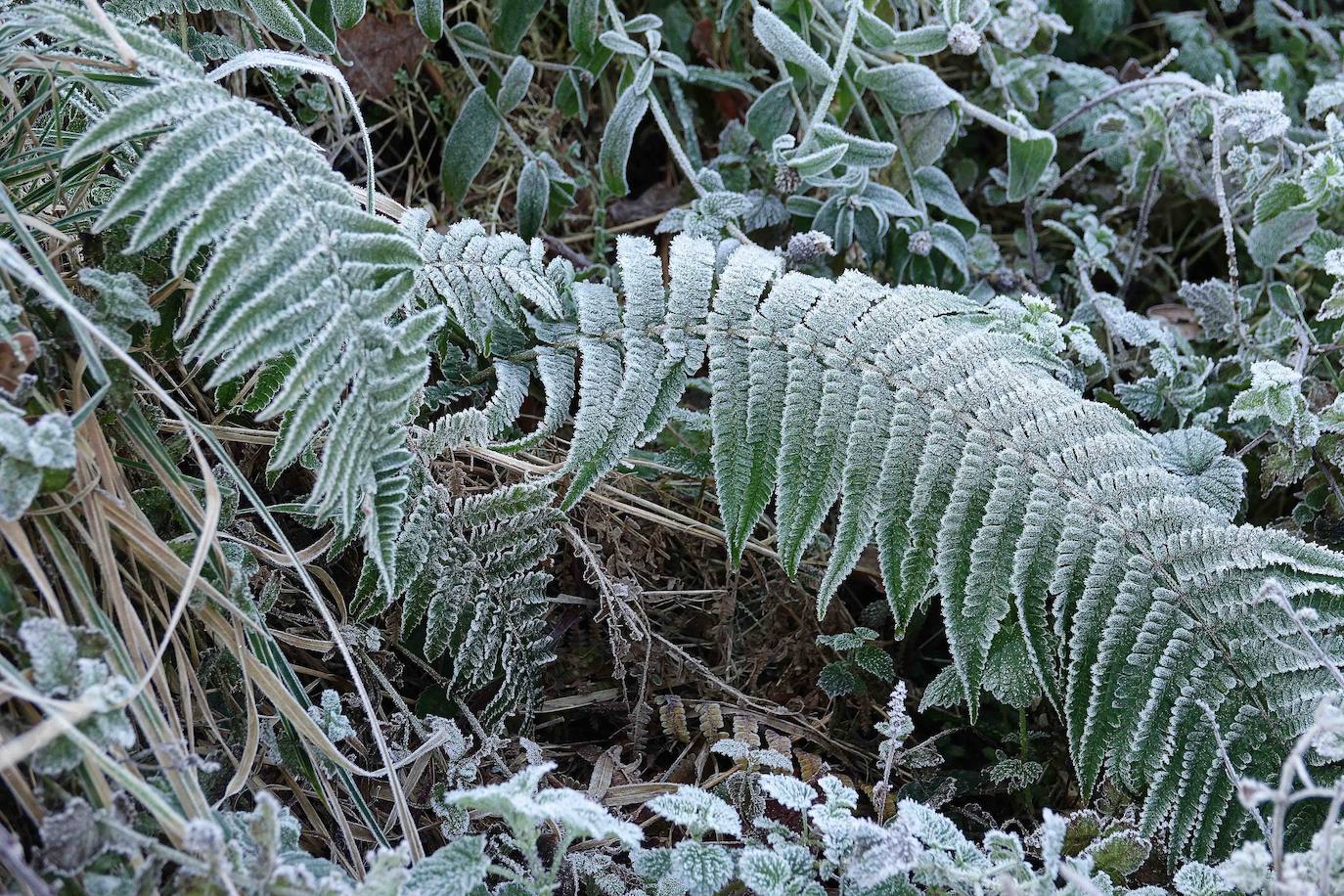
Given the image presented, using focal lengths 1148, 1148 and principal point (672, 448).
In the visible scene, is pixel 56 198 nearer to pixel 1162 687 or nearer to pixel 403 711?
pixel 403 711

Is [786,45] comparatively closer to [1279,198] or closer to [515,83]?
[515,83]

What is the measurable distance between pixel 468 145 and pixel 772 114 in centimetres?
61

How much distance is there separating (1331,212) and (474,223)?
1843 millimetres

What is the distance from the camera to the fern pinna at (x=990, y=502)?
1540mm

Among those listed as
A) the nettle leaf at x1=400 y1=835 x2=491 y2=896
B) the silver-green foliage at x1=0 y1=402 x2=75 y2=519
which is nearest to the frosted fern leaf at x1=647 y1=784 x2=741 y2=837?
the nettle leaf at x1=400 y1=835 x2=491 y2=896

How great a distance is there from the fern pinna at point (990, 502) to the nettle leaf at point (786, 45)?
586 millimetres

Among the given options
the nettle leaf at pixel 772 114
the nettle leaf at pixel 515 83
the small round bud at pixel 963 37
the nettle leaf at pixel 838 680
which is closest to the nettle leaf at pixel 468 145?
the nettle leaf at pixel 515 83

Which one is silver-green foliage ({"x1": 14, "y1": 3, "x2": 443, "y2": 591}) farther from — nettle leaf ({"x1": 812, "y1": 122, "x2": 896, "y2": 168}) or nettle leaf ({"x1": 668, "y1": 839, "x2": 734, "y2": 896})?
nettle leaf ({"x1": 812, "y1": 122, "x2": 896, "y2": 168})

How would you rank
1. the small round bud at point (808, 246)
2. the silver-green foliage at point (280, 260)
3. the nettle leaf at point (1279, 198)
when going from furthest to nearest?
1. the nettle leaf at point (1279, 198)
2. the small round bud at point (808, 246)
3. the silver-green foliage at point (280, 260)

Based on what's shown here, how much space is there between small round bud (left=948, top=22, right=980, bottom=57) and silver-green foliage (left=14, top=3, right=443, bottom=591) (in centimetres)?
127

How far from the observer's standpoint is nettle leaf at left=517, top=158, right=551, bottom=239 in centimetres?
220

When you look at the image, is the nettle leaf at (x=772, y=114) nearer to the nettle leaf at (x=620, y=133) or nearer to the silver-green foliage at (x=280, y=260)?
the nettle leaf at (x=620, y=133)

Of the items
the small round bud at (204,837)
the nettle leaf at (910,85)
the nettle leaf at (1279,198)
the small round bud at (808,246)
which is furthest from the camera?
the nettle leaf at (910,85)

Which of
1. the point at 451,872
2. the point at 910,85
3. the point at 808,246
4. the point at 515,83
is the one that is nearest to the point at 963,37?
the point at 910,85
